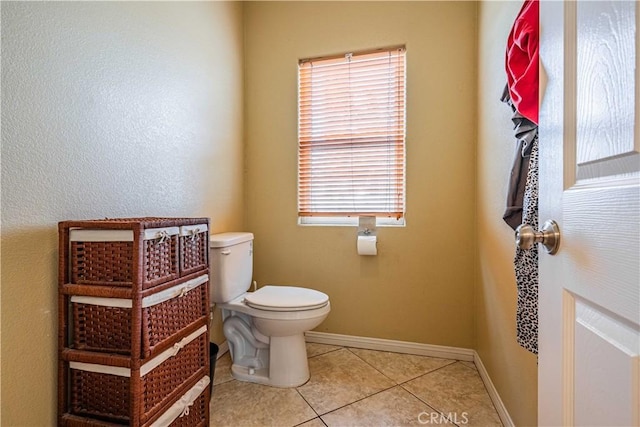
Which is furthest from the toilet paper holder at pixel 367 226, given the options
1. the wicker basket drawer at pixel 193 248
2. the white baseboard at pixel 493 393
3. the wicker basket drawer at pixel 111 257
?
the wicker basket drawer at pixel 111 257

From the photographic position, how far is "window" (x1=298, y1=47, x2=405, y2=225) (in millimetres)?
2105

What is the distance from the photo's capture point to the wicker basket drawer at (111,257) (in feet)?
3.32

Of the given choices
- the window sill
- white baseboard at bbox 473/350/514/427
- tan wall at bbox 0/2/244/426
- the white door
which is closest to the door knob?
the white door

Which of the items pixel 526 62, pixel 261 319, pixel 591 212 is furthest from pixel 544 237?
pixel 261 319

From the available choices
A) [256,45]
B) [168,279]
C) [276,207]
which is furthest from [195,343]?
[256,45]

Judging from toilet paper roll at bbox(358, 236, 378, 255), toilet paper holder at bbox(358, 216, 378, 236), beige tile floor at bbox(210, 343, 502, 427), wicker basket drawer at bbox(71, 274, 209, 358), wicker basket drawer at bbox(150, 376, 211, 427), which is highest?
toilet paper holder at bbox(358, 216, 378, 236)

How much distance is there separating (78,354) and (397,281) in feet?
5.52

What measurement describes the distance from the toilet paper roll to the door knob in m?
1.43

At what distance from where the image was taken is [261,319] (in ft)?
5.45

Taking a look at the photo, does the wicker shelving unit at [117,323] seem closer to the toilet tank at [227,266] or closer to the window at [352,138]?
the toilet tank at [227,266]

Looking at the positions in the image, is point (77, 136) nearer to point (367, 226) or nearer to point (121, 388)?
point (121, 388)

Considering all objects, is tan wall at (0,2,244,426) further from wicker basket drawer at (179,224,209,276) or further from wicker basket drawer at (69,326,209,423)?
wicker basket drawer at (179,224,209,276)

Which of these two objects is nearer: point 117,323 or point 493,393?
point 117,323

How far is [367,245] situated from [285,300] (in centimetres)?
66
